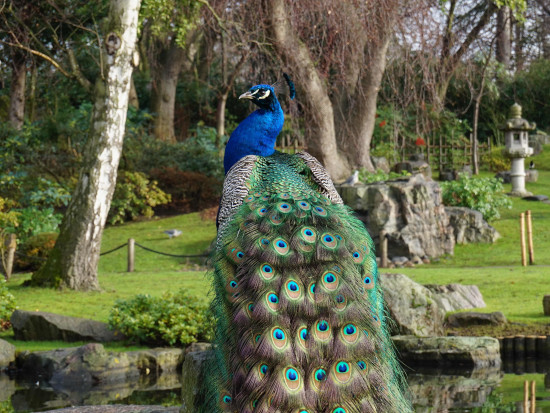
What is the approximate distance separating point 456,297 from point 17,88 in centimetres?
1368

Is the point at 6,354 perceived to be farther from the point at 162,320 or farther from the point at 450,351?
the point at 450,351

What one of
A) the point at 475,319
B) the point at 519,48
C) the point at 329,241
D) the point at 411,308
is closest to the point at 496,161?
the point at 519,48

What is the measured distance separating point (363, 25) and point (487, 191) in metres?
5.59

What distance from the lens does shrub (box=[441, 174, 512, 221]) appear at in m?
18.1

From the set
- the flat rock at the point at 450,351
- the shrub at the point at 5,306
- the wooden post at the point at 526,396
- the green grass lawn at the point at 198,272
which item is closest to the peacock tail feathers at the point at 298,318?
the wooden post at the point at 526,396

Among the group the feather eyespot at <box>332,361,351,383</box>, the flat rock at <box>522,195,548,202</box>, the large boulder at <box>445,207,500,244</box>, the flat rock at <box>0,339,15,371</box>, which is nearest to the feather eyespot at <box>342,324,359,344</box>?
the feather eyespot at <box>332,361,351,383</box>

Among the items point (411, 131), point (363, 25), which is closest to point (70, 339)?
point (363, 25)

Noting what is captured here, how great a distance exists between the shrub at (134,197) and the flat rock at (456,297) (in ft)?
36.7

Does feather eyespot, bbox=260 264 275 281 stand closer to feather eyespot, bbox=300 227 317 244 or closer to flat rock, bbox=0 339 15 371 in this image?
feather eyespot, bbox=300 227 317 244

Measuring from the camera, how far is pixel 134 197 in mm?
20109

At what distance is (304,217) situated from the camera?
4.47 meters

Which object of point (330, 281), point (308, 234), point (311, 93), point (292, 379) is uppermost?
point (311, 93)

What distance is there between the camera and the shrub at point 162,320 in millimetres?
8930

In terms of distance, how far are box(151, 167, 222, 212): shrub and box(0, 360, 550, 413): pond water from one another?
534 inches
